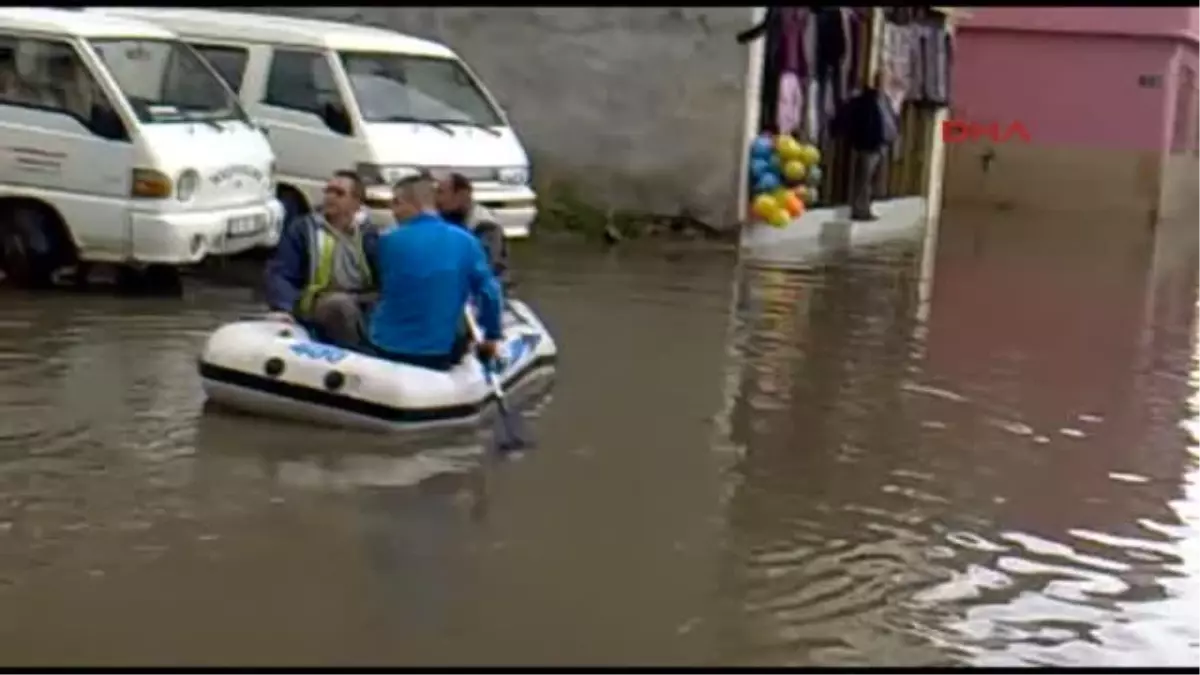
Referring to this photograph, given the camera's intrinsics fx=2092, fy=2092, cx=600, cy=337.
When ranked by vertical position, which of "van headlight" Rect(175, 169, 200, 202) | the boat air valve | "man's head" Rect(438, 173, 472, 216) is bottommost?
the boat air valve

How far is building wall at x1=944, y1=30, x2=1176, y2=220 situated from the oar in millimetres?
26100

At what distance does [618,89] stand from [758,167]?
1.69 m

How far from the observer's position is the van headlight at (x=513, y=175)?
16.6 metres

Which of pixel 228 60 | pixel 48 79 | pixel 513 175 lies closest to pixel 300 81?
pixel 228 60

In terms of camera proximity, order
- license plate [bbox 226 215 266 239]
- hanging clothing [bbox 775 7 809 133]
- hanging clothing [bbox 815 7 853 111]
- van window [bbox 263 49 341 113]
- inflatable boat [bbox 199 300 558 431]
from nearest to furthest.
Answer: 1. inflatable boat [bbox 199 300 558 431]
2. license plate [bbox 226 215 266 239]
3. van window [bbox 263 49 341 113]
4. hanging clothing [bbox 775 7 809 133]
5. hanging clothing [bbox 815 7 853 111]

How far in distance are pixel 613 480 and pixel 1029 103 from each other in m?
28.1

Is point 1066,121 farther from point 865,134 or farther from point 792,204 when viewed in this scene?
point 792,204

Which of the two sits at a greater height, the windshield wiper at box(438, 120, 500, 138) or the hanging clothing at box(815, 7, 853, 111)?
the hanging clothing at box(815, 7, 853, 111)

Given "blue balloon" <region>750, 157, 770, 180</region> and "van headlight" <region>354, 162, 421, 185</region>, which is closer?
"van headlight" <region>354, 162, 421, 185</region>

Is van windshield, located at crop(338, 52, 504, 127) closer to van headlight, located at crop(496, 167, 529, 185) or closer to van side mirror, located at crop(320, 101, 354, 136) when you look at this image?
van side mirror, located at crop(320, 101, 354, 136)

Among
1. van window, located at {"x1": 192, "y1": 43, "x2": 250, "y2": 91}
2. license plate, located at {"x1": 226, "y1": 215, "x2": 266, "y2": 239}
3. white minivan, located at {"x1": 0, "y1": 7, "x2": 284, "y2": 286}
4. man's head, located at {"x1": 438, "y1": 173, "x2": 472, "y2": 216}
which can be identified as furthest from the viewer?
van window, located at {"x1": 192, "y1": 43, "x2": 250, "y2": 91}

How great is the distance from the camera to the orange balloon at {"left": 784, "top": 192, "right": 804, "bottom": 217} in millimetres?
20938

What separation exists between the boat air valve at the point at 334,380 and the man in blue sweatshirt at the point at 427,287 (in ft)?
1.25

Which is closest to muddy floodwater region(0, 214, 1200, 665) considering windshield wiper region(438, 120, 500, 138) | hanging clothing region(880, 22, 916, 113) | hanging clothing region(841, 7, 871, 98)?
windshield wiper region(438, 120, 500, 138)
